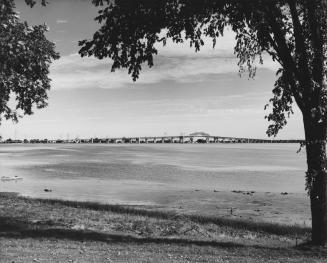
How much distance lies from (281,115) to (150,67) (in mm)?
6214

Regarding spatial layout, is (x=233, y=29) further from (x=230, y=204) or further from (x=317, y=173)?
(x=230, y=204)

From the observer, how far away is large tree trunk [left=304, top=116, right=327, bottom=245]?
15102mm

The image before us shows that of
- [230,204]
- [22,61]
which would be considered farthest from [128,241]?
[230,204]

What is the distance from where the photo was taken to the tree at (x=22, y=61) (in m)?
21.9

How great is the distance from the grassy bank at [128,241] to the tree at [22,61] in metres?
7.18

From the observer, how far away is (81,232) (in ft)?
59.8

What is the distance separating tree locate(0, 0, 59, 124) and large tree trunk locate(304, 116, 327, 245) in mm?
14051

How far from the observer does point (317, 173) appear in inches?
596

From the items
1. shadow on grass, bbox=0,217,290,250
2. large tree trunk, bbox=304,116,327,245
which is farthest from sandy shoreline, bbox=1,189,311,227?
shadow on grass, bbox=0,217,290,250

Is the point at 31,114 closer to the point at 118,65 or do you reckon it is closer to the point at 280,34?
the point at 118,65

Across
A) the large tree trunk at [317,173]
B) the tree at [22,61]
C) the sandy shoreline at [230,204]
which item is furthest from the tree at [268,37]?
the sandy shoreline at [230,204]

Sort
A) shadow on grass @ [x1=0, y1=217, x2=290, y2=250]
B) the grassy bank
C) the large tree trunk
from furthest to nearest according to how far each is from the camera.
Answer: shadow on grass @ [x1=0, y1=217, x2=290, y2=250], the large tree trunk, the grassy bank

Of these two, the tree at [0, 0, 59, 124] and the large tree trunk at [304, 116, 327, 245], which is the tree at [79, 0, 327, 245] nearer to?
the large tree trunk at [304, 116, 327, 245]

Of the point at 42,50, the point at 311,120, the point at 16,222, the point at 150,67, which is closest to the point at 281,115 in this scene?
the point at 311,120
